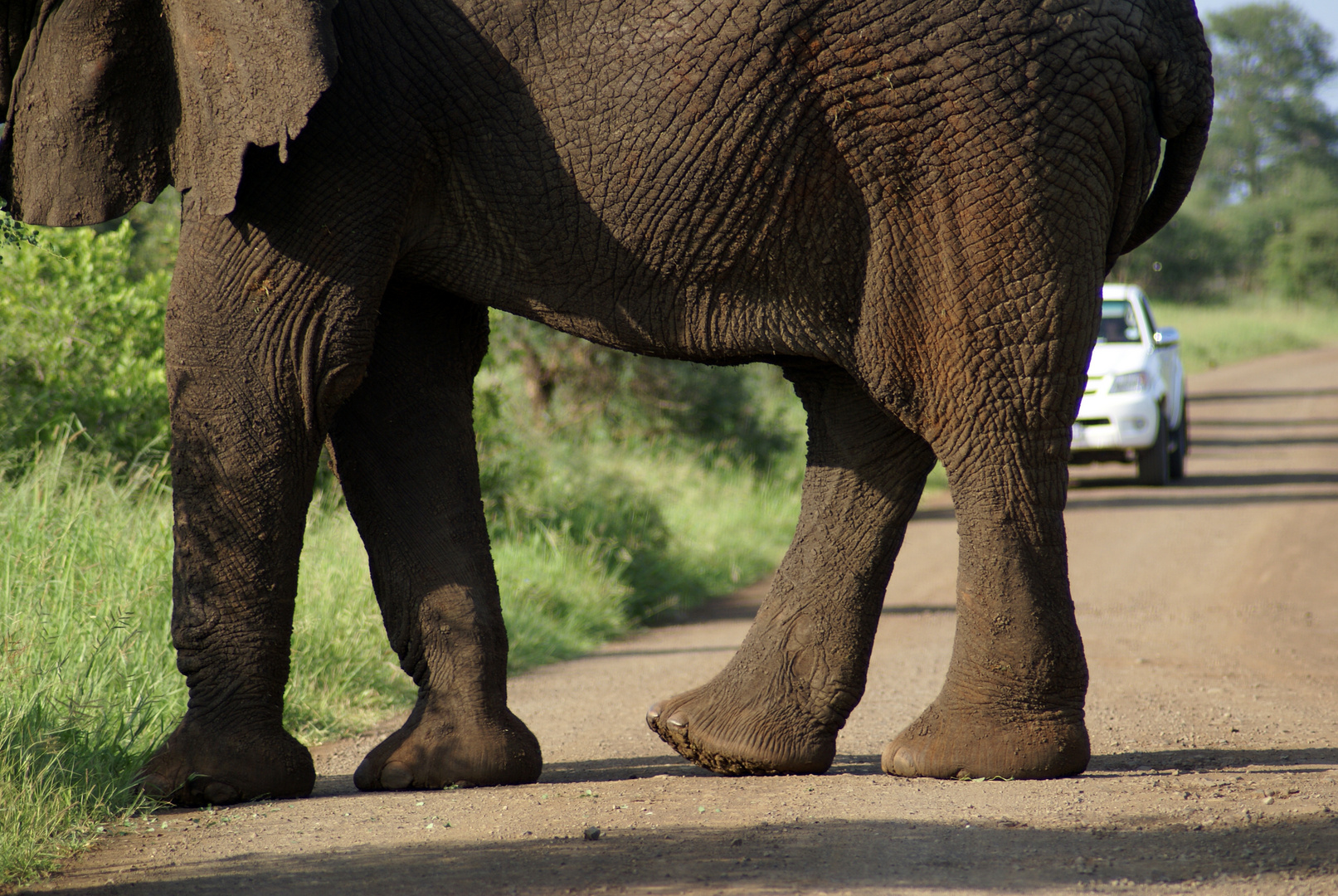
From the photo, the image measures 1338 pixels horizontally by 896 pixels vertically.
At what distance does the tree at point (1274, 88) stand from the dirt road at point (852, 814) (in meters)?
87.2

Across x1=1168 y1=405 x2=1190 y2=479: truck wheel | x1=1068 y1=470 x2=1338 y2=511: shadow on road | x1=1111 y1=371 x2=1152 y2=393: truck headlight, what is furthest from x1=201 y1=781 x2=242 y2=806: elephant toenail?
x1=1168 y1=405 x2=1190 y2=479: truck wheel

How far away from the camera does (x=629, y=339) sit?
14.1 feet

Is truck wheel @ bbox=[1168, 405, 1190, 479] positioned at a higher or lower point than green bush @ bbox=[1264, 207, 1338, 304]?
lower

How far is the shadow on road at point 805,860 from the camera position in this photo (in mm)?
3297

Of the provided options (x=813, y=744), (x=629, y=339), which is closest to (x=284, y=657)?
(x=629, y=339)

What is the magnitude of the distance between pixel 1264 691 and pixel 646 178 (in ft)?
12.6

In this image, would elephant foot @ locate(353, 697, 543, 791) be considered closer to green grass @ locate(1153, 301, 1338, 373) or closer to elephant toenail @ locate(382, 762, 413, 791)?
elephant toenail @ locate(382, 762, 413, 791)

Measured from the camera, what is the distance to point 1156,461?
16.4m

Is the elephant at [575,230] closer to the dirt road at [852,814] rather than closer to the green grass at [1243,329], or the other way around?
the dirt road at [852,814]

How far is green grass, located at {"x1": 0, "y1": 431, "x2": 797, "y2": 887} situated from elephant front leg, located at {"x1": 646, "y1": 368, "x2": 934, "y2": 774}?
1781 millimetres

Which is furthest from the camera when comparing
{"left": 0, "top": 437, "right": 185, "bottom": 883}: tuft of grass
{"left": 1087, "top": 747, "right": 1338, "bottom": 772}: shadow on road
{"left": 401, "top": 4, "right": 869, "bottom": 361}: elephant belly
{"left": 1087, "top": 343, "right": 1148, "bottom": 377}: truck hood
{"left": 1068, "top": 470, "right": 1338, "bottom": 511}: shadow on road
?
{"left": 1087, "top": 343, "right": 1148, "bottom": 377}: truck hood

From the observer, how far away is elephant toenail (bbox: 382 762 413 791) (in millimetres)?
4430

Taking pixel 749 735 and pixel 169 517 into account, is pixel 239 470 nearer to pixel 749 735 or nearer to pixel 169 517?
pixel 749 735

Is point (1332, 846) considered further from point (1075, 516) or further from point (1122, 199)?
point (1075, 516)
